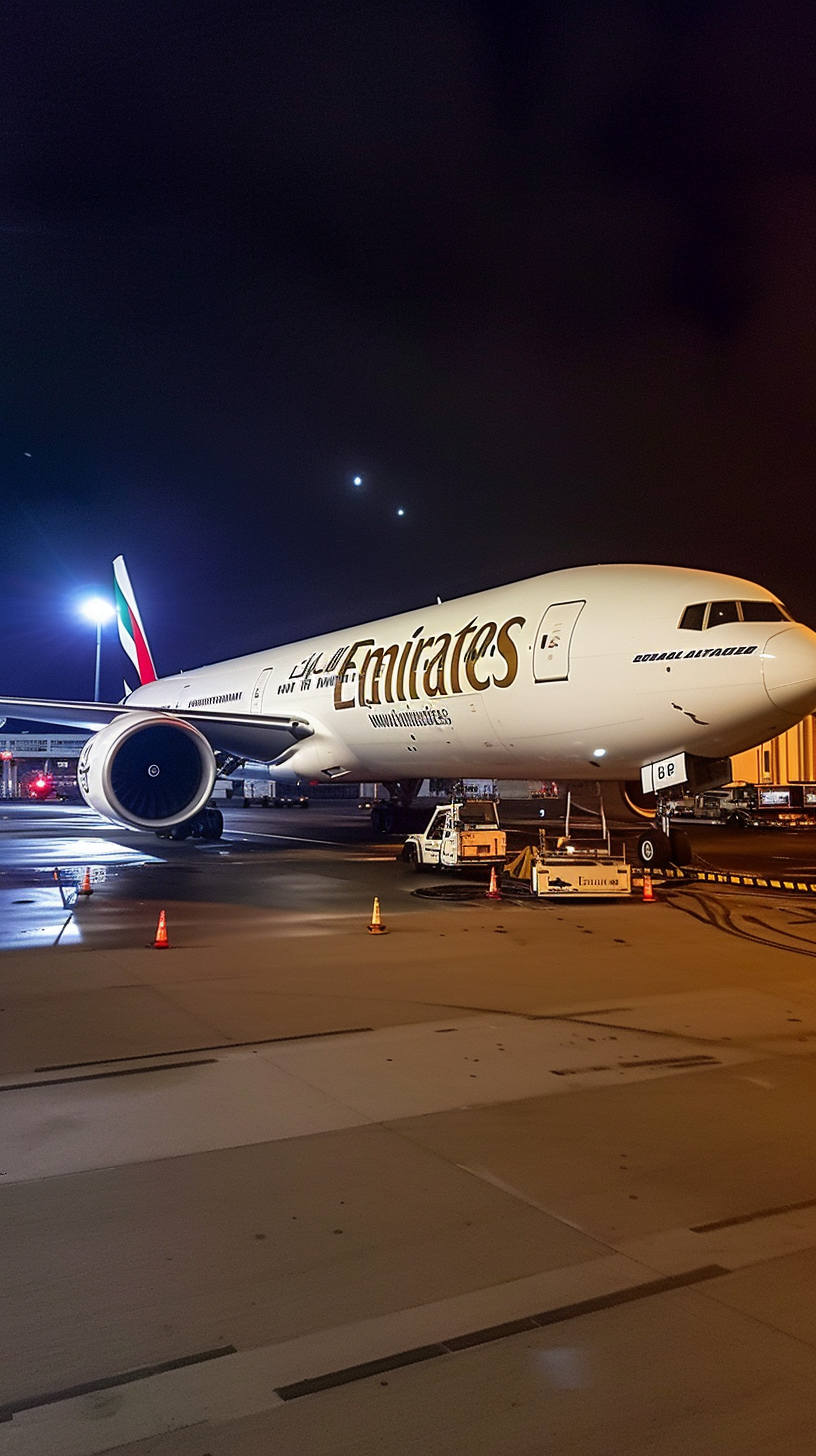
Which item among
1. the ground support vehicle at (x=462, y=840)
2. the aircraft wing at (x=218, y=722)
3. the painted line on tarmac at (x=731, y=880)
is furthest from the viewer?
the aircraft wing at (x=218, y=722)

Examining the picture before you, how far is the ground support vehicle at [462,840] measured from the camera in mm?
16453

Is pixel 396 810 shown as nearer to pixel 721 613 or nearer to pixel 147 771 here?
pixel 147 771

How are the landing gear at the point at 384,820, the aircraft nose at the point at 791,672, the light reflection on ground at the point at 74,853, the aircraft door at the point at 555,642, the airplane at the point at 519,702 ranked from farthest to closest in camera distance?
the landing gear at the point at 384,820 → the light reflection on ground at the point at 74,853 → the aircraft door at the point at 555,642 → the airplane at the point at 519,702 → the aircraft nose at the point at 791,672

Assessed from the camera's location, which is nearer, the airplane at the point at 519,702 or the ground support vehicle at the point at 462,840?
the airplane at the point at 519,702

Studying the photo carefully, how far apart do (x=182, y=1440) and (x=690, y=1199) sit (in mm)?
2345

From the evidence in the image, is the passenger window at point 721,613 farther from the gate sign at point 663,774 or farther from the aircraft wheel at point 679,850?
the aircraft wheel at point 679,850

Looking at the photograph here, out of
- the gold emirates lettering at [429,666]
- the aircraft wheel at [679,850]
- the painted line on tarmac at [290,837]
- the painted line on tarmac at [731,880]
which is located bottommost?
the painted line on tarmac at [731,880]

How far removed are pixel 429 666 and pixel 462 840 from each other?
3376 mm

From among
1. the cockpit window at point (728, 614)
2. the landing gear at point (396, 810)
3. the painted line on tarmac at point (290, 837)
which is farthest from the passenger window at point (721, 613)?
the landing gear at point (396, 810)

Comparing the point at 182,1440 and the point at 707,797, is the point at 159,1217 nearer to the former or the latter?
the point at 182,1440

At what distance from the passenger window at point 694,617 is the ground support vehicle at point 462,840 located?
14.2 feet

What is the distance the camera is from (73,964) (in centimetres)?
942

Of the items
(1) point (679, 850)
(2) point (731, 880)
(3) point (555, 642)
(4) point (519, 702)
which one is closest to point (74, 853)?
(4) point (519, 702)

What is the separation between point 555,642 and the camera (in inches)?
616
